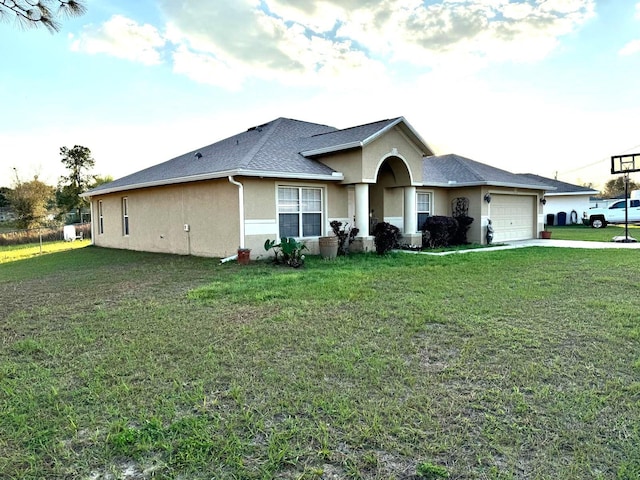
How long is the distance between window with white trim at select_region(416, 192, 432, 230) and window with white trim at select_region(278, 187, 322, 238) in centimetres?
531

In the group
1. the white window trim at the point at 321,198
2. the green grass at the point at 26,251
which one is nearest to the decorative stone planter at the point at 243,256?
the white window trim at the point at 321,198

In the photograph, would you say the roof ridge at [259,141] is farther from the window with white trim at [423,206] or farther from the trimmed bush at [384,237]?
the window with white trim at [423,206]

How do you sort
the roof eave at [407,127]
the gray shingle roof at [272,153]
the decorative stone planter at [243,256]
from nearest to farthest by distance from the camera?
1. the decorative stone planter at [243,256]
2. the gray shingle roof at [272,153]
3. the roof eave at [407,127]

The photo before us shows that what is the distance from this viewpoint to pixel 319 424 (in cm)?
293

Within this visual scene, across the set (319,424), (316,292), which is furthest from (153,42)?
(319,424)

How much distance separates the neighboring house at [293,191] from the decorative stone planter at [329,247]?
2.65 feet

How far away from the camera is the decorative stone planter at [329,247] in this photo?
12.5m

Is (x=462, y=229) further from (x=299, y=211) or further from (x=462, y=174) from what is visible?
(x=299, y=211)

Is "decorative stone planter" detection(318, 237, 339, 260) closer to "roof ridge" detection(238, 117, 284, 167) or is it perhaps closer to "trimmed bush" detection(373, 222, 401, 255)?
"trimmed bush" detection(373, 222, 401, 255)

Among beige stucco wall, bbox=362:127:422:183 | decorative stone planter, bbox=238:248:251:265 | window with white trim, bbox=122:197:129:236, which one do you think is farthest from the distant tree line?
beige stucco wall, bbox=362:127:422:183

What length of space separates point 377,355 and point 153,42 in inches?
558

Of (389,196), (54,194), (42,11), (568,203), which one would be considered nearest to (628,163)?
(389,196)

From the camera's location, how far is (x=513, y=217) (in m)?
19.4

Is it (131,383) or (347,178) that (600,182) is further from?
(131,383)
